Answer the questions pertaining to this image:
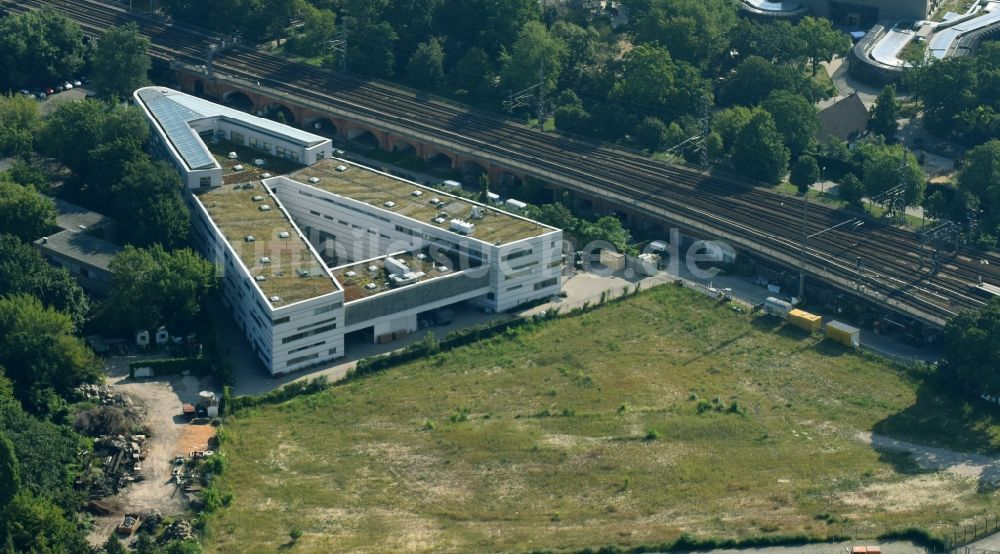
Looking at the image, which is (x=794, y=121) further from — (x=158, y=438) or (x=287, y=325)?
(x=158, y=438)

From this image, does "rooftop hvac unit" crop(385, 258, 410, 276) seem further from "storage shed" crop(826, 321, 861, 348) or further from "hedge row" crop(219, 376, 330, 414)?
"storage shed" crop(826, 321, 861, 348)

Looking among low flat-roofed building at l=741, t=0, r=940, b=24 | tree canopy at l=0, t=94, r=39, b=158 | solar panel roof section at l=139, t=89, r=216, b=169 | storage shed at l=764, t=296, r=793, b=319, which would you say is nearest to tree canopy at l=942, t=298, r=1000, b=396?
storage shed at l=764, t=296, r=793, b=319

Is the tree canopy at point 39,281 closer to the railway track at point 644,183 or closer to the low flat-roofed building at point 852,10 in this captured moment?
the railway track at point 644,183

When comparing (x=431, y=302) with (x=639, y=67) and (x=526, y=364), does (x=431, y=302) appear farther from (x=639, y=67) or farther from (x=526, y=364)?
(x=639, y=67)

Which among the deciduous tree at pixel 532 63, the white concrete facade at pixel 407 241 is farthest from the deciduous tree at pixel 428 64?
the white concrete facade at pixel 407 241

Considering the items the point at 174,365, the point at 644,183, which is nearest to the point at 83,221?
the point at 174,365
